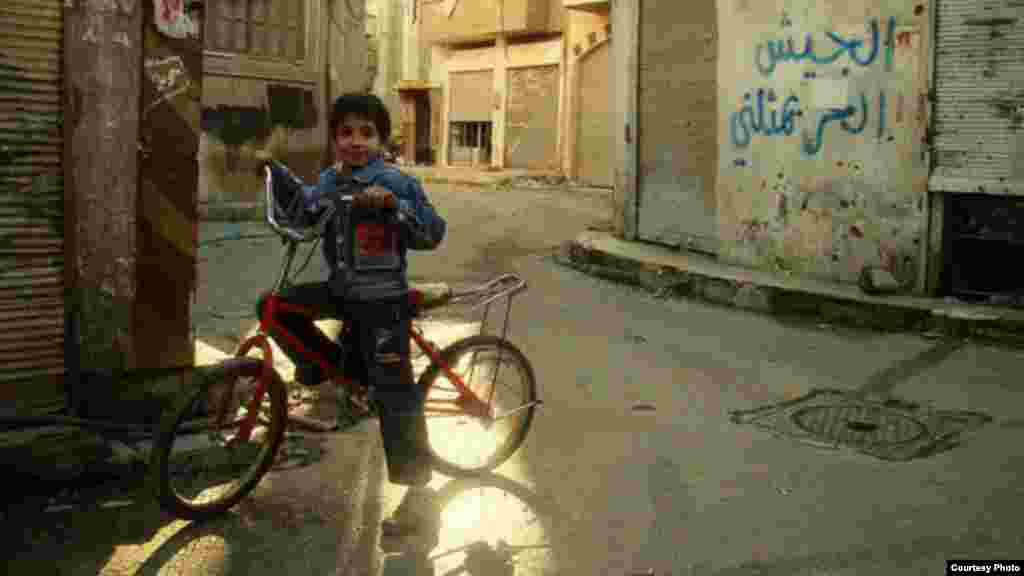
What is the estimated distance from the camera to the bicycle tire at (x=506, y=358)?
4578mm

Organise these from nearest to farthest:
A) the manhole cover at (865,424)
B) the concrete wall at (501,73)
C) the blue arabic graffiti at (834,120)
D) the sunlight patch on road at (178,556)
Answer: the sunlight patch on road at (178,556) < the manhole cover at (865,424) < the blue arabic graffiti at (834,120) < the concrete wall at (501,73)

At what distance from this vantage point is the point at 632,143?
1250 cm

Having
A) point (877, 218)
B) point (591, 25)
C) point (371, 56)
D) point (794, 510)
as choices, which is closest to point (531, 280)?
point (877, 218)

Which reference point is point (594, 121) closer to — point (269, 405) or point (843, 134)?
point (843, 134)

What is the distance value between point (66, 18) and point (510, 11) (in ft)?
88.8

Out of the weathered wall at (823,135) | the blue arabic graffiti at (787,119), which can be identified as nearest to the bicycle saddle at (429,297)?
the weathered wall at (823,135)

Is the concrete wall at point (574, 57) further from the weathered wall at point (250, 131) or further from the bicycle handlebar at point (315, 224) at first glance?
the bicycle handlebar at point (315, 224)

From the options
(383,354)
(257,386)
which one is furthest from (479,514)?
(257,386)

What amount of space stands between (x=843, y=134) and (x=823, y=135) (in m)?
0.22

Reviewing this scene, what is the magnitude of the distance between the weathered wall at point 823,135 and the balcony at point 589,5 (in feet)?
51.3

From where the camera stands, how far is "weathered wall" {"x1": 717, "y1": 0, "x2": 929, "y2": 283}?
29.3 feet

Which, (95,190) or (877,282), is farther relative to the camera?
(877,282)

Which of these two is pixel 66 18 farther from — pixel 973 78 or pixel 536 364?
pixel 973 78

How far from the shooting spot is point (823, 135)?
962 cm
